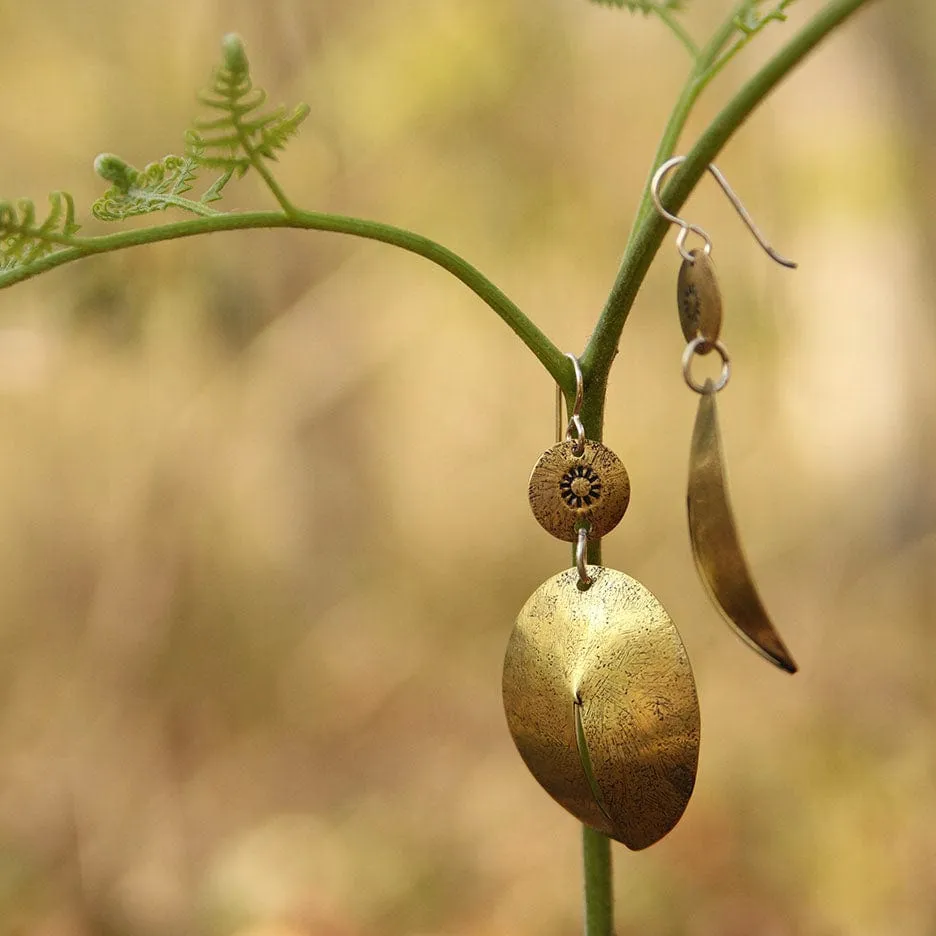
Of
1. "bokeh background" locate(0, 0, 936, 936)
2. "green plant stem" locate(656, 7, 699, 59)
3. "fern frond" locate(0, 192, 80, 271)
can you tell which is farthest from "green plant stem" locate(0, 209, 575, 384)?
"bokeh background" locate(0, 0, 936, 936)

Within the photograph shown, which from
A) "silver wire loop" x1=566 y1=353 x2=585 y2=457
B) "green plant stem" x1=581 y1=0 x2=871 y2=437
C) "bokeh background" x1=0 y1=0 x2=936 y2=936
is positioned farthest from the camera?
"bokeh background" x1=0 y1=0 x2=936 y2=936

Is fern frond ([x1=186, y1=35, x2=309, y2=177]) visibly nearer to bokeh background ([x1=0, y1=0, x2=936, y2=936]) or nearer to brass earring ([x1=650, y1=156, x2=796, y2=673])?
brass earring ([x1=650, y1=156, x2=796, y2=673])

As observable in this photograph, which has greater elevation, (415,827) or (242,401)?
(242,401)

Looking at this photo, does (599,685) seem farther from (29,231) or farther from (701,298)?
(29,231)

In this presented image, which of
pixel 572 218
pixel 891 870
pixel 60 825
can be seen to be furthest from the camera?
pixel 572 218

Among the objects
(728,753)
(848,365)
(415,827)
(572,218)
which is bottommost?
(415,827)

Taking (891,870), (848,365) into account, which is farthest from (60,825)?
(848,365)

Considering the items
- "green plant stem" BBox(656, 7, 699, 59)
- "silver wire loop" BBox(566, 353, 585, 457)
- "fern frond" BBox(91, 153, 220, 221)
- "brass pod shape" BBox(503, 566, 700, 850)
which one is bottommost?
"brass pod shape" BBox(503, 566, 700, 850)

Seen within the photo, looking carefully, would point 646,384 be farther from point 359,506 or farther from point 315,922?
point 315,922
